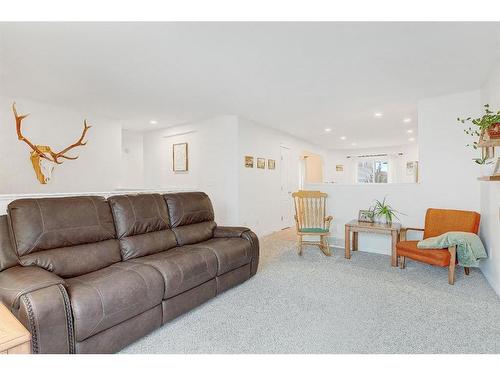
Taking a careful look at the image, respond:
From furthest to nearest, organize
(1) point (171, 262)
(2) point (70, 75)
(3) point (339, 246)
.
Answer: (3) point (339, 246) < (2) point (70, 75) < (1) point (171, 262)

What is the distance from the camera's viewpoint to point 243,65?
2.82 m

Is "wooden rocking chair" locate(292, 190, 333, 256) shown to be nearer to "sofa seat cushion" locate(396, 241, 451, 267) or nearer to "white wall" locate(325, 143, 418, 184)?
"sofa seat cushion" locate(396, 241, 451, 267)

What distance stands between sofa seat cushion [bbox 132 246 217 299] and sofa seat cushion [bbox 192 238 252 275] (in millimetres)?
80

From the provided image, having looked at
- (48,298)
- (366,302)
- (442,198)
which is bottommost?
(366,302)

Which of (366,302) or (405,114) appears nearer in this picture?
(366,302)

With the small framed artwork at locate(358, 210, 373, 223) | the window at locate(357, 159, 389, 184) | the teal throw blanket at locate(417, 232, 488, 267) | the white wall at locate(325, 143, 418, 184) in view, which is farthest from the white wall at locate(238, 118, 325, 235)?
the window at locate(357, 159, 389, 184)

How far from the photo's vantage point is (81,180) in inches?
183

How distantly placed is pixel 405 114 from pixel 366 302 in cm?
374

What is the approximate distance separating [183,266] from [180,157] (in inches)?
152

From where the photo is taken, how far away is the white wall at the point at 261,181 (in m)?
5.03

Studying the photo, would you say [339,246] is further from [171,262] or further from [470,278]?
[171,262]

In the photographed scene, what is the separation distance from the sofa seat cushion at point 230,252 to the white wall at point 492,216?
2553 mm

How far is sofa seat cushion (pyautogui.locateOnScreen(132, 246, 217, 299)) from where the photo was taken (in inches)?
83.6
